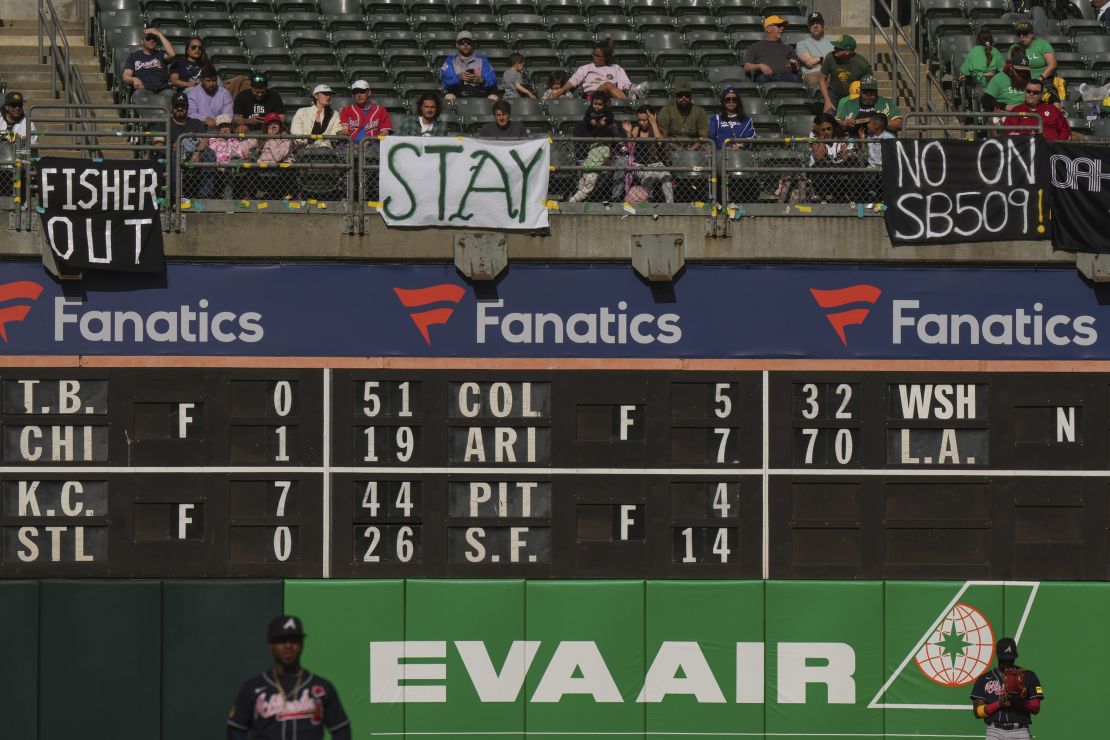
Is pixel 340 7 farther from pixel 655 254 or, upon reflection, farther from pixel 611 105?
pixel 655 254

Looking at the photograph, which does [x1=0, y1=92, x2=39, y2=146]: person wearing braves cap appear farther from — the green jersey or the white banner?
the green jersey

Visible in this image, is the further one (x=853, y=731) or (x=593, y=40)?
(x=593, y=40)

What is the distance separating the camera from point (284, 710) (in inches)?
455

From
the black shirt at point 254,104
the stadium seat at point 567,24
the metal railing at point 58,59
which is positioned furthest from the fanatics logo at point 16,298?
the stadium seat at point 567,24

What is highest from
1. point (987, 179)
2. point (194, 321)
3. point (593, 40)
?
point (593, 40)

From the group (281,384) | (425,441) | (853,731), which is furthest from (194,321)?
(853,731)

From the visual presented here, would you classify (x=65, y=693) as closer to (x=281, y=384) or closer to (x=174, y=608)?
(x=174, y=608)

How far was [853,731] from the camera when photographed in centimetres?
1669

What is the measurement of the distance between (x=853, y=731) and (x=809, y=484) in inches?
88.6

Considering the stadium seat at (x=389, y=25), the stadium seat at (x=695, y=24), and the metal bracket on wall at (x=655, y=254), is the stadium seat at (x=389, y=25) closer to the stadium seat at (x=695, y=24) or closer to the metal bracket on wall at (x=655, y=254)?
the stadium seat at (x=695, y=24)

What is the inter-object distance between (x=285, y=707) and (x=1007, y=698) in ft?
21.5

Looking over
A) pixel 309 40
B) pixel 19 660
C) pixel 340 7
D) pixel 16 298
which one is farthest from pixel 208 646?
pixel 340 7

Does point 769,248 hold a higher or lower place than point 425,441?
higher

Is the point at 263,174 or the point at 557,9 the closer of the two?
the point at 263,174
